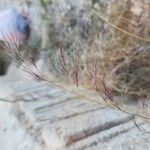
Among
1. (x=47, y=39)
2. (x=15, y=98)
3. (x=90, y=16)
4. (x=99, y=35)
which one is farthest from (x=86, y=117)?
(x=47, y=39)

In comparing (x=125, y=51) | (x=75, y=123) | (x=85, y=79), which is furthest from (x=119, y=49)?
(x=75, y=123)

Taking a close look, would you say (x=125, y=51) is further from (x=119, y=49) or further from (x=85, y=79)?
(x=85, y=79)

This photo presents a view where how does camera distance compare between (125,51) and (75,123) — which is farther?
(125,51)

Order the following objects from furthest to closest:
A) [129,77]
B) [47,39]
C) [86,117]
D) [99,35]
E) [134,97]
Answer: [47,39] < [99,35] < [129,77] < [134,97] < [86,117]

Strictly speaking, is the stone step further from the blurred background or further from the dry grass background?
the dry grass background

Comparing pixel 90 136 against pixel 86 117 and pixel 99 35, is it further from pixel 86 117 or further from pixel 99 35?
pixel 99 35

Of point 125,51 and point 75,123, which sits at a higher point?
point 125,51

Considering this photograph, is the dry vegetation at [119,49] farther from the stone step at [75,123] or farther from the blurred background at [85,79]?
the stone step at [75,123]

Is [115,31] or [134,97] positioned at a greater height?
[115,31]

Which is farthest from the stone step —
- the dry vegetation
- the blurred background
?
the dry vegetation

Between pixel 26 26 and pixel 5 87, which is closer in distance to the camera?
pixel 5 87

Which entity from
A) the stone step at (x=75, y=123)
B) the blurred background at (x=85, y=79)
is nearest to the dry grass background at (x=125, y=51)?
the blurred background at (x=85, y=79)
